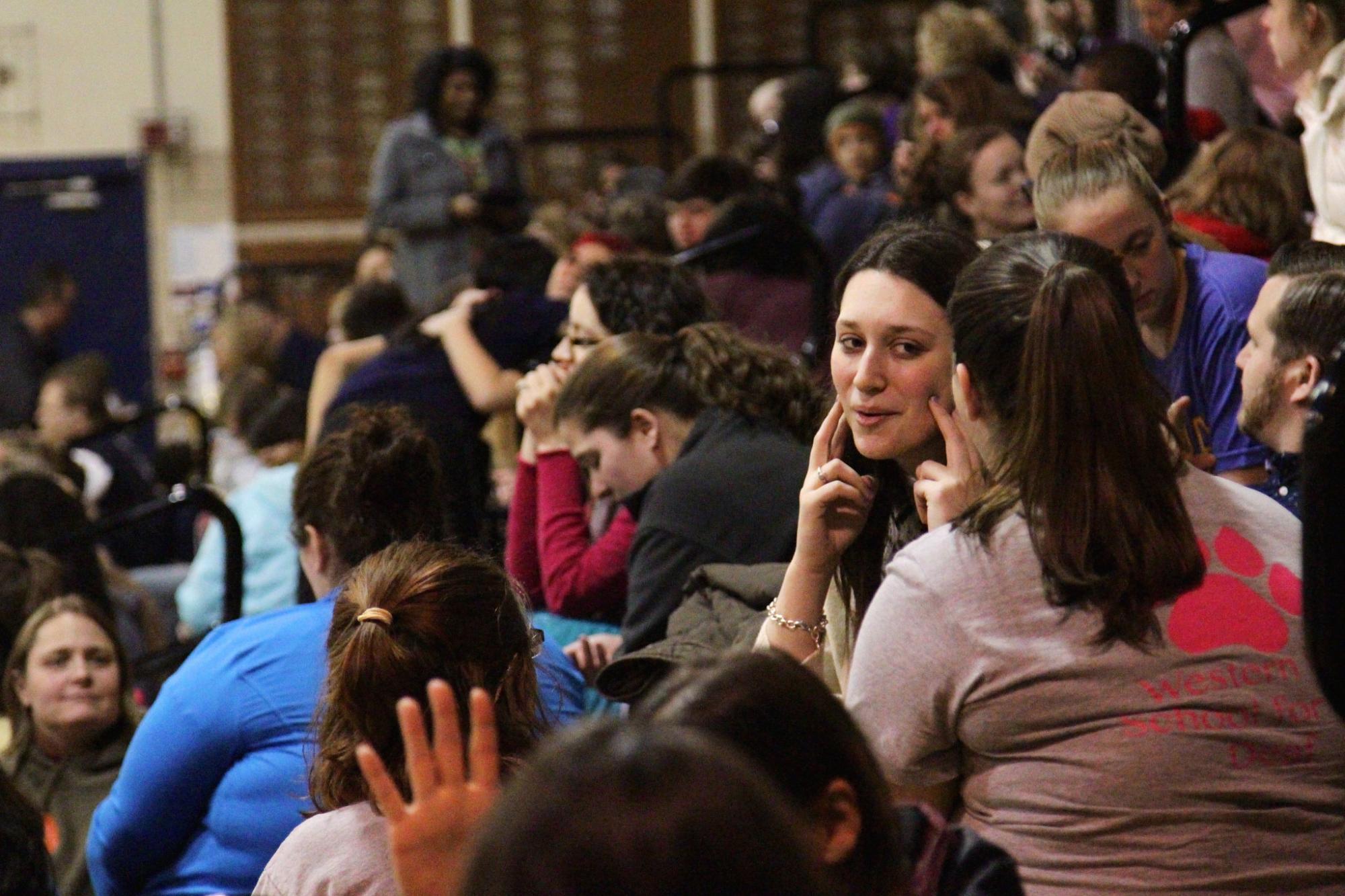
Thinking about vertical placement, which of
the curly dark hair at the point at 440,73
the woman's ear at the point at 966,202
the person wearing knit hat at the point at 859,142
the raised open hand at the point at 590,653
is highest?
the curly dark hair at the point at 440,73

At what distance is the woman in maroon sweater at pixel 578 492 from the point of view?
3232 millimetres

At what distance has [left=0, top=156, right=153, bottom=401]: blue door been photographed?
1110 centimetres

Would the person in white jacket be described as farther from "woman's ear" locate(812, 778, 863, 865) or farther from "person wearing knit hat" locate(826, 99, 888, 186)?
"person wearing knit hat" locate(826, 99, 888, 186)

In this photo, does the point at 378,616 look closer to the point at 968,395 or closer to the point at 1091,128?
the point at 968,395

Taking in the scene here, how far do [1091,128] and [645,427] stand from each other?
0.99m

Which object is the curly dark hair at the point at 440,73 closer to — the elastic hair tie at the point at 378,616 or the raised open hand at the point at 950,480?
the raised open hand at the point at 950,480

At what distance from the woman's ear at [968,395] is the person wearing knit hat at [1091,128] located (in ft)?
4.56

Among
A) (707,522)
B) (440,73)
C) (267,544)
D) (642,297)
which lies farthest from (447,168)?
(707,522)

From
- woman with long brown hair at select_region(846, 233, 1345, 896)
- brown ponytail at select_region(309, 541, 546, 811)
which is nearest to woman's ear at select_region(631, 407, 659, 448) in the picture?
brown ponytail at select_region(309, 541, 546, 811)

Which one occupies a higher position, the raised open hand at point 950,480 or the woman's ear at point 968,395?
the woman's ear at point 968,395

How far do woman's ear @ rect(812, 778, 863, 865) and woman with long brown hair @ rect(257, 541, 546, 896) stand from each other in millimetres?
537

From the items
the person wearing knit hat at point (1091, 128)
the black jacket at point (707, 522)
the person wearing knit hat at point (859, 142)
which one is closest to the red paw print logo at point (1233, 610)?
the black jacket at point (707, 522)

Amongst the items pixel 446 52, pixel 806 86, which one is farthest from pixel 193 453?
pixel 806 86

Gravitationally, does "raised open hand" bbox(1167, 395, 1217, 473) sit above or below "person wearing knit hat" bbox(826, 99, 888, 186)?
below
